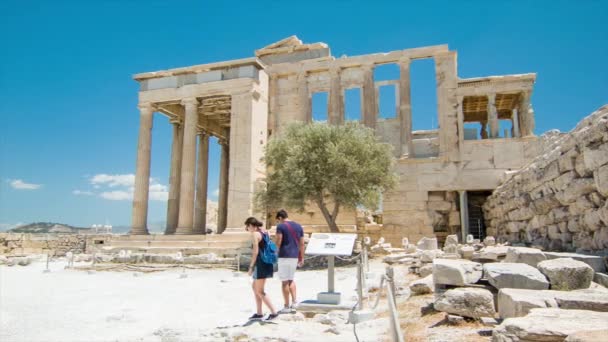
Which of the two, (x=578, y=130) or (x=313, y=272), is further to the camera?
(x=313, y=272)

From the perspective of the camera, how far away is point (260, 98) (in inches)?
890

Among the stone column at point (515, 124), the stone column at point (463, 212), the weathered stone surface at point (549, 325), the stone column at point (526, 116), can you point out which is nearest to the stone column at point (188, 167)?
the stone column at point (463, 212)

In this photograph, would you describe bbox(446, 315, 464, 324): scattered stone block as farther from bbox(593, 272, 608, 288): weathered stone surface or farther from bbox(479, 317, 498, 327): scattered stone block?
bbox(593, 272, 608, 288): weathered stone surface

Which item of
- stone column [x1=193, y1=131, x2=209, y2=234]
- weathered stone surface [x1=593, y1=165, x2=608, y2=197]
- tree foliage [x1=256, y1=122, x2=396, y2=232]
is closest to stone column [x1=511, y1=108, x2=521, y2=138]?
tree foliage [x1=256, y1=122, x2=396, y2=232]

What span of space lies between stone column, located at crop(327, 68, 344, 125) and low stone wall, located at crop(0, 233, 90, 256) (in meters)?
19.4

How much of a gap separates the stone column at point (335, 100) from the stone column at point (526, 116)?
862cm

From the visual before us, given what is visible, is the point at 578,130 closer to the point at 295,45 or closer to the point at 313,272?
the point at 313,272

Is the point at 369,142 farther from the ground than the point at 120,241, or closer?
farther from the ground

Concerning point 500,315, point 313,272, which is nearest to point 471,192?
point 313,272

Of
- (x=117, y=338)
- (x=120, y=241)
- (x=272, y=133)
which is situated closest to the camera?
(x=117, y=338)

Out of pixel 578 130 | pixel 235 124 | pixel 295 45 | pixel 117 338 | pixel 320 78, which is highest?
pixel 295 45

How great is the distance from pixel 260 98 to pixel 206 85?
2.75 meters

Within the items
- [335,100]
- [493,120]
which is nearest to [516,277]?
[493,120]

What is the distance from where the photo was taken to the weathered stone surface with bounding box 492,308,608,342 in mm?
2877
